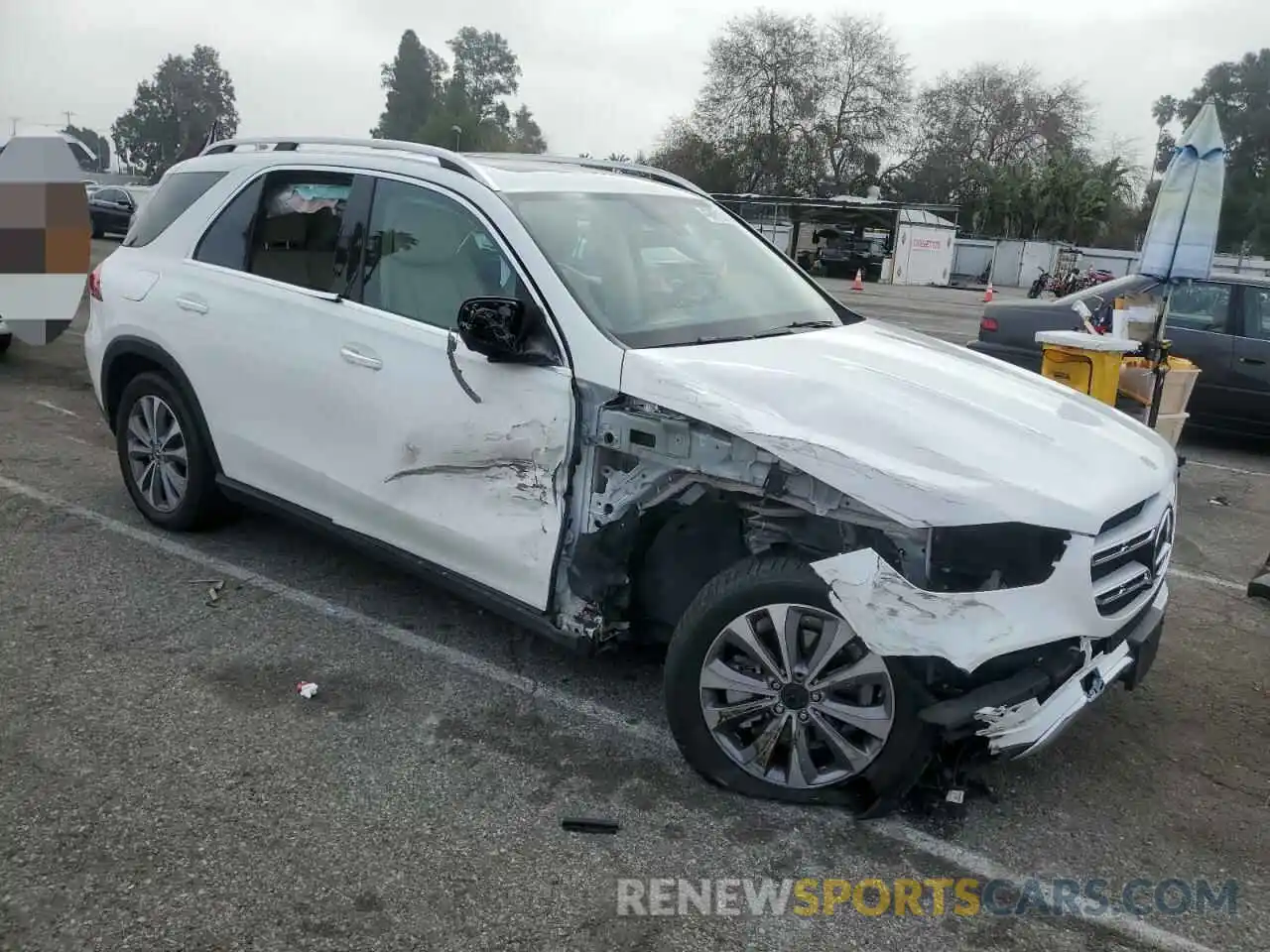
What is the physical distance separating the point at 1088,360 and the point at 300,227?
5.02m

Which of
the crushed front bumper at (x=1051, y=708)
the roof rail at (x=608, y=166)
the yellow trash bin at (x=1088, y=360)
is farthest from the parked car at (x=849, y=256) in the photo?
the crushed front bumper at (x=1051, y=708)

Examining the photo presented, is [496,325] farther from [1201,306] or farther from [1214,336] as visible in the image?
[1201,306]

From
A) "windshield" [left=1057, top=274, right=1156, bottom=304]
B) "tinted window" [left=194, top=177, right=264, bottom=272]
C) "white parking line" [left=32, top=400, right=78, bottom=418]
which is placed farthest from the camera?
"windshield" [left=1057, top=274, right=1156, bottom=304]

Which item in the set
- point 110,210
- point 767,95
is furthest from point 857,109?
point 110,210

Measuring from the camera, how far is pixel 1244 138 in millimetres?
65875

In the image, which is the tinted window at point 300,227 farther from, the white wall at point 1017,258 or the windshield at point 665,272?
the white wall at point 1017,258

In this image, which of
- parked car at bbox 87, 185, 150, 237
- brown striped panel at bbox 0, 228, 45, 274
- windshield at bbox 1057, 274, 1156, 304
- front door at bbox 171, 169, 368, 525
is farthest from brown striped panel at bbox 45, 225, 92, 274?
parked car at bbox 87, 185, 150, 237

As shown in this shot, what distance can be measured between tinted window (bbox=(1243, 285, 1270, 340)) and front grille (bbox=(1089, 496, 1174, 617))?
21.4 feet

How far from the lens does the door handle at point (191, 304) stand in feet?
15.2

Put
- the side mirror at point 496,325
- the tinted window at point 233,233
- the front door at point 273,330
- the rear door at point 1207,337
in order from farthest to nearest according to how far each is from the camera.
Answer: the rear door at point 1207,337 < the tinted window at point 233,233 < the front door at point 273,330 < the side mirror at point 496,325

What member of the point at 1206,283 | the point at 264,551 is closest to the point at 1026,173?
the point at 1206,283

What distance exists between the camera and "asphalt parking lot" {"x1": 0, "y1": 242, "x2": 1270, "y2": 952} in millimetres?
2676

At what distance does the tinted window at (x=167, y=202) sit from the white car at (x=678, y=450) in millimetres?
125

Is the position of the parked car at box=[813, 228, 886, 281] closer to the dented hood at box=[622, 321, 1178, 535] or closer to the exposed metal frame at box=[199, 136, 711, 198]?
the exposed metal frame at box=[199, 136, 711, 198]
